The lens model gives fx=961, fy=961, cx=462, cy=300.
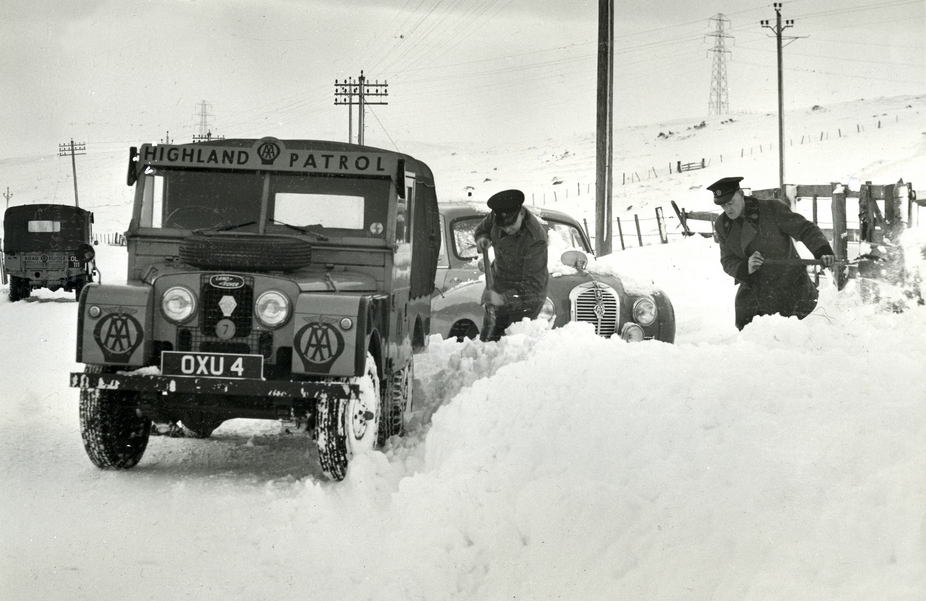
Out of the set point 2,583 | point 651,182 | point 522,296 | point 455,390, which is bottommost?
point 2,583

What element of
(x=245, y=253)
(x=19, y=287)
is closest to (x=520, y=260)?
(x=245, y=253)

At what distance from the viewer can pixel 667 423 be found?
480 centimetres

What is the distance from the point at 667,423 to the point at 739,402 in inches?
15.1

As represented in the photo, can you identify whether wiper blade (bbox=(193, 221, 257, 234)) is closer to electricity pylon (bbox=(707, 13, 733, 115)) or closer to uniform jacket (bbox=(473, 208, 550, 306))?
uniform jacket (bbox=(473, 208, 550, 306))

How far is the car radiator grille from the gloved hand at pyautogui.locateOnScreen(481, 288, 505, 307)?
88 centimetres

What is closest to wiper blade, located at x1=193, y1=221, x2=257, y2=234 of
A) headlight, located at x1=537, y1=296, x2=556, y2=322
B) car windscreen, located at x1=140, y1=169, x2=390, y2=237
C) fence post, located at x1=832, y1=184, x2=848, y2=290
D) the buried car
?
car windscreen, located at x1=140, y1=169, x2=390, y2=237

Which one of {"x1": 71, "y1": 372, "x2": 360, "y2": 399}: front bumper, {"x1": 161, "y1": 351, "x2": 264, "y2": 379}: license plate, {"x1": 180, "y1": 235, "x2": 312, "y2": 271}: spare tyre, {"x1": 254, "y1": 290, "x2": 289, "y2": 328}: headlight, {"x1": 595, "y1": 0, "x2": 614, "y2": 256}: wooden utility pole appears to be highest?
{"x1": 595, "y1": 0, "x2": 614, "y2": 256}: wooden utility pole

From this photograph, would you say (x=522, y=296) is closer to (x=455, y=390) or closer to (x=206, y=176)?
(x=455, y=390)

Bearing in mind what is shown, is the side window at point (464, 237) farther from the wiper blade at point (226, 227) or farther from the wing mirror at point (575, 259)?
the wiper blade at point (226, 227)

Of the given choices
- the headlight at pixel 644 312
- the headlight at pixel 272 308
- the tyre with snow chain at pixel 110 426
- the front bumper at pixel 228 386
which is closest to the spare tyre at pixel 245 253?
the headlight at pixel 272 308

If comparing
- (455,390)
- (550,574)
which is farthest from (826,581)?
(455,390)

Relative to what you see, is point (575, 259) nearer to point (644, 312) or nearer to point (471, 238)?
point (644, 312)

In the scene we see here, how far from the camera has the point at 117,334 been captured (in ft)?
18.8

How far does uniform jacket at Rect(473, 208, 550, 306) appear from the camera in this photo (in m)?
8.75
